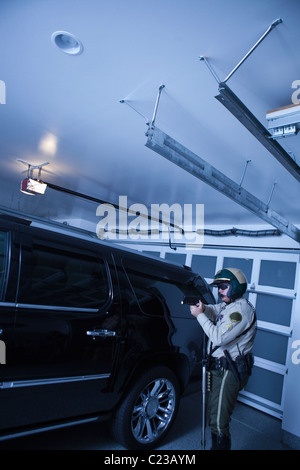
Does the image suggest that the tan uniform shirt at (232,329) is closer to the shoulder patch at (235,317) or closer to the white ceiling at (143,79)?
the shoulder patch at (235,317)

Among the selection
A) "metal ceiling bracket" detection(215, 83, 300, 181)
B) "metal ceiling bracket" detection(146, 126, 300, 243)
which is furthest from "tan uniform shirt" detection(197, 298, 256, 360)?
"metal ceiling bracket" detection(215, 83, 300, 181)

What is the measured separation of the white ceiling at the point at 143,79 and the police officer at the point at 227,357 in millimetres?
1777

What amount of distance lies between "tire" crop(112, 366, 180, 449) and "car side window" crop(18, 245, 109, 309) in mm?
1117

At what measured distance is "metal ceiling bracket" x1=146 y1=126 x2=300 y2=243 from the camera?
9.36ft

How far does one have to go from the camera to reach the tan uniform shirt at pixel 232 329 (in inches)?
116

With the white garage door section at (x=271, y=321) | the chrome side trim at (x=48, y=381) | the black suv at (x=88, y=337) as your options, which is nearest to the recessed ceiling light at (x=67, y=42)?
the black suv at (x=88, y=337)

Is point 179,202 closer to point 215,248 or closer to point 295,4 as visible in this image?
point 215,248

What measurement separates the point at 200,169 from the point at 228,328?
5.52 ft

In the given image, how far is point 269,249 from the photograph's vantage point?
20.8 ft

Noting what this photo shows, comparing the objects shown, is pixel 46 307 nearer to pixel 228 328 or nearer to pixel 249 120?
pixel 228 328

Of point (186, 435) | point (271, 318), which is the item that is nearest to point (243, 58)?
point (186, 435)

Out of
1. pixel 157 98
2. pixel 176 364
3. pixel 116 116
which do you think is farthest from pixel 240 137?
pixel 176 364

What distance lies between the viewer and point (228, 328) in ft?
9.61

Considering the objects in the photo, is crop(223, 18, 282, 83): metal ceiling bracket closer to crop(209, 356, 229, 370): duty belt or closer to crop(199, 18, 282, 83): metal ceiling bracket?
crop(199, 18, 282, 83): metal ceiling bracket
